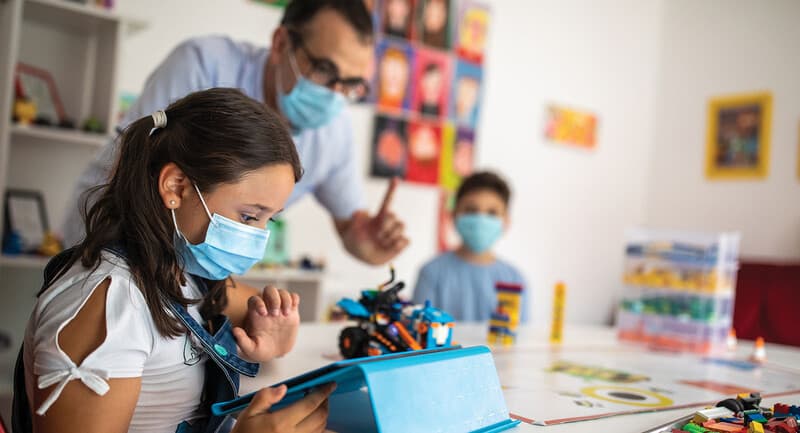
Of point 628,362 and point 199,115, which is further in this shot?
point 628,362

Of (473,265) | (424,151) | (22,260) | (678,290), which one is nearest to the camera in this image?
(678,290)

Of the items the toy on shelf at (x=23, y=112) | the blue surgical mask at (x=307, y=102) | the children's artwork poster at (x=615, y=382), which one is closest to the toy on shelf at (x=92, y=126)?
the toy on shelf at (x=23, y=112)

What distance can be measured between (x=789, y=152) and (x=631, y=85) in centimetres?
103

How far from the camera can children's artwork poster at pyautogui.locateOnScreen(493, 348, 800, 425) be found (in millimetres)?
951

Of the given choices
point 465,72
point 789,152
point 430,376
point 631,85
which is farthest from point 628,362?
point 631,85

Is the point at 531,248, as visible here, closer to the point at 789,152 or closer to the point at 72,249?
the point at 789,152

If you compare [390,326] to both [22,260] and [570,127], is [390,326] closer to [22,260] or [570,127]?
[22,260]

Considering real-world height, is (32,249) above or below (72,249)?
below

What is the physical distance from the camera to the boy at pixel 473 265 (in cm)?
230

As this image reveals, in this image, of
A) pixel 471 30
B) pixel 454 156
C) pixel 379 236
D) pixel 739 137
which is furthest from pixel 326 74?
pixel 739 137

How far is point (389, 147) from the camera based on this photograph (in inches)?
126

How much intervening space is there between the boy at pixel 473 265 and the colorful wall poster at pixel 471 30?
1.19m

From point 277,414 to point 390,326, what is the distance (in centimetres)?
42

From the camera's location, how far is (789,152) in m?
3.38
